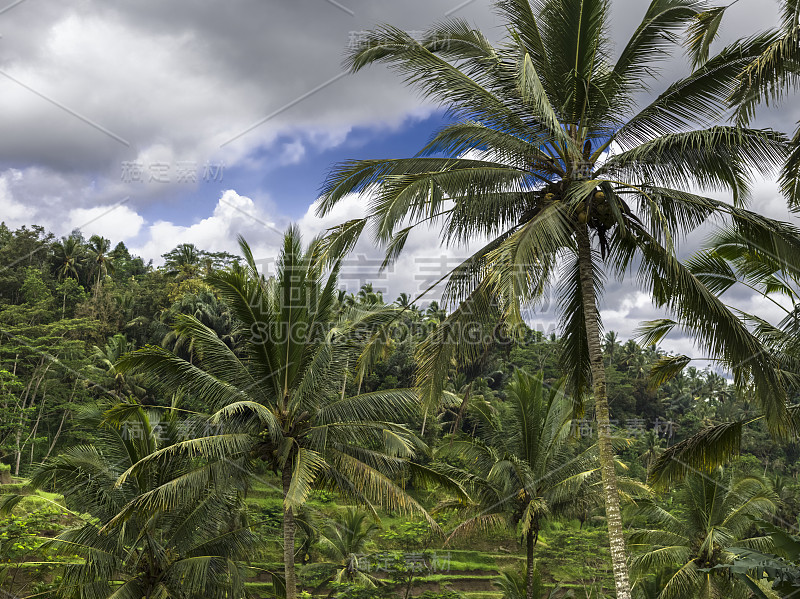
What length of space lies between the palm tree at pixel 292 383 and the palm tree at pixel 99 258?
1632 inches

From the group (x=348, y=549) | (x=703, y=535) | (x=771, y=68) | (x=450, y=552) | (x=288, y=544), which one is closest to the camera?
(x=771, y=68)

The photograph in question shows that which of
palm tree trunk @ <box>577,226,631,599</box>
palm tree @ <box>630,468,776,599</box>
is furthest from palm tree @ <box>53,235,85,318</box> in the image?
palm tree trunk @ <box>577,226,631,599</box>

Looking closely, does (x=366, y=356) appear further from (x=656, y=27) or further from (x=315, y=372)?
(x=656, y=27)

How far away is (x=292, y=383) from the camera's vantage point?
38.9ft

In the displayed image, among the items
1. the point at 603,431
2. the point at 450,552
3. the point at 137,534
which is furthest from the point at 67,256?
the point at 603,431

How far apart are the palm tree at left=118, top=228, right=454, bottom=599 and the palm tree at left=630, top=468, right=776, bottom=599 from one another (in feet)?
26.8

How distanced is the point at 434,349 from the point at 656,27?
16.7 feet

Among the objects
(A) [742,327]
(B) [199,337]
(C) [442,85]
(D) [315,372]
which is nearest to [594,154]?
(C) [442,85]

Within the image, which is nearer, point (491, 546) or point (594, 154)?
point (594, 154)

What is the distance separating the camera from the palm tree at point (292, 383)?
1137 centimetres

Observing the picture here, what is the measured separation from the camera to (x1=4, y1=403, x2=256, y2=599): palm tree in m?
12.4

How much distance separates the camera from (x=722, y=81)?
26.1 ft

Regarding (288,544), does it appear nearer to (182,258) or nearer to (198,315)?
(198,315)

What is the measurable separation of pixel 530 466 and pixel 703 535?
195 inches
